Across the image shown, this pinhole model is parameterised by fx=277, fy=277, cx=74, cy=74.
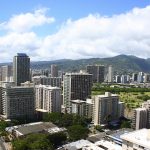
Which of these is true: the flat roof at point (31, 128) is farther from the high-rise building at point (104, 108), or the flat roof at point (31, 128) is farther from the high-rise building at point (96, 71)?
the high-rise building at point (96, 71)

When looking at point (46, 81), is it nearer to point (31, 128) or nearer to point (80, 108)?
point (80, 108)

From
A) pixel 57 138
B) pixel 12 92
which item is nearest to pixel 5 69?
pixel 12 92

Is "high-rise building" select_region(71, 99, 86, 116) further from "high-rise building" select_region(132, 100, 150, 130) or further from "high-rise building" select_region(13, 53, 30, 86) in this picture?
"high-rise building" select_region(13, 53, 30, 86)

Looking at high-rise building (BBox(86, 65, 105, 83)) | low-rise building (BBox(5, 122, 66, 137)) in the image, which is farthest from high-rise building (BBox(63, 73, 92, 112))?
high-rise building (BBox(86, 65, 105, 83))

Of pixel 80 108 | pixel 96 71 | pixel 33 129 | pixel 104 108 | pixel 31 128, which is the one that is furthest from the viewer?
pixel 96 71

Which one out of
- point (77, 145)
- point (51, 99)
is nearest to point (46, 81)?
point (51, 99)
